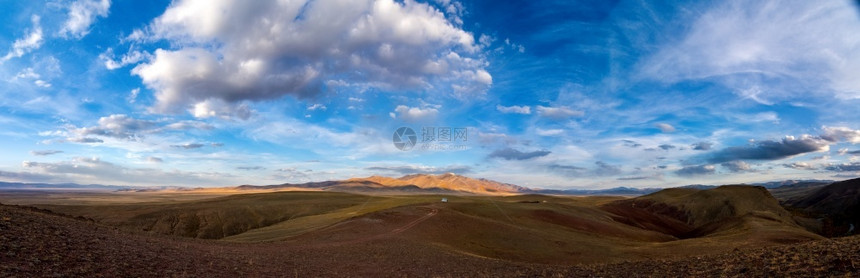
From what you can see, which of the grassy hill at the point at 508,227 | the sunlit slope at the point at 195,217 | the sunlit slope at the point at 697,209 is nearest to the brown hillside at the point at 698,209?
the sunlit slope at the point at 697,209

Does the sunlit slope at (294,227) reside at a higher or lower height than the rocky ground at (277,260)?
lower

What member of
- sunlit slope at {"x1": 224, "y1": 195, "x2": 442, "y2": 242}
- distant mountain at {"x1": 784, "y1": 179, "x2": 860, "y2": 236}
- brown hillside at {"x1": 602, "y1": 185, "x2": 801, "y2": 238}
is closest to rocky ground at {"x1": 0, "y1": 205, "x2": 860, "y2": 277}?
sunlit slope at {"x1": 224, "y1": 195, "x2": 442, "y2": 242}

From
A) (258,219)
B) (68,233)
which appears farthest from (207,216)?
(68,233)

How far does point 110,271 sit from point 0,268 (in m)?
3.24

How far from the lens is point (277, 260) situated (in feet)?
86.4

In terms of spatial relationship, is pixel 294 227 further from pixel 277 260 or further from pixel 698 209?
pixel 698 209

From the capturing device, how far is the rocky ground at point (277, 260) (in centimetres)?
1533

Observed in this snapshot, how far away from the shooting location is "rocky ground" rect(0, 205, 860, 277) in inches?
603

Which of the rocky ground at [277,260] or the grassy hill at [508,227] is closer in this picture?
the rocky ground at [277,260]

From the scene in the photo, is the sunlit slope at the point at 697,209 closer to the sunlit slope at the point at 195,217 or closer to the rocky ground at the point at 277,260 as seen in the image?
the rocky ground at the point at 277,260

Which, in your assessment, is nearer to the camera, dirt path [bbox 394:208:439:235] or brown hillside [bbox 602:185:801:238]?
dirt path [bbox 394:208:439:235]

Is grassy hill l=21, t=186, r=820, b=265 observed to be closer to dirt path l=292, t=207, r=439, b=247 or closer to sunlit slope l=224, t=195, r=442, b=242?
dirt path l=292, t=207, r=439, b=247

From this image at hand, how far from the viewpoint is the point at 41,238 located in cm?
1856

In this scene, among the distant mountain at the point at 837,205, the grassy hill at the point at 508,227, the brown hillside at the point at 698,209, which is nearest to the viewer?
the grassy hill at the point at 508,227
